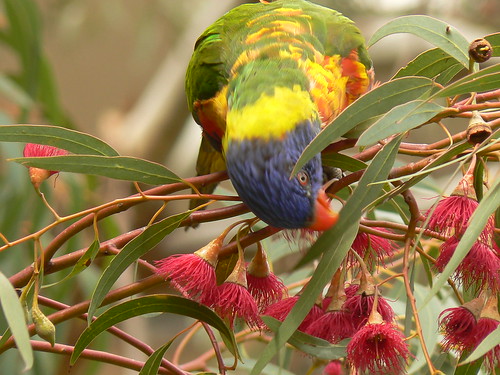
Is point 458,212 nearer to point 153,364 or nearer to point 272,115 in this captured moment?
point 272,115

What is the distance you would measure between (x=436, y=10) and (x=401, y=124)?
326cm

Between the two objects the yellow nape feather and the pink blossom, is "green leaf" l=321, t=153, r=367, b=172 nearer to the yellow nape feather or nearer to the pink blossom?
the yellow nape feather

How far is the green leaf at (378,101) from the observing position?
85 centimetres

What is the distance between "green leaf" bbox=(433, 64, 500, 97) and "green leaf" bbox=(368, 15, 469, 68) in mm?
62

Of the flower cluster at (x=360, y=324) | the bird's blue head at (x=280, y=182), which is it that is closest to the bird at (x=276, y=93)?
the bird's blue head at (x=280, y=182)

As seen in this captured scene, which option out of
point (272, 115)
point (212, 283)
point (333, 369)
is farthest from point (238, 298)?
point (333, 369)

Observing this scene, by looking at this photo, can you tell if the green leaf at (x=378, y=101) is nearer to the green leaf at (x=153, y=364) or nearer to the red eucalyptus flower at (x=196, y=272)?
the red eucalyptus flower at (x=196, y=272)

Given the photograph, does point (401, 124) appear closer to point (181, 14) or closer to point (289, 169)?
point (289, 169)

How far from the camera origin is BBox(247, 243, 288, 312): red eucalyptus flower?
1.04m

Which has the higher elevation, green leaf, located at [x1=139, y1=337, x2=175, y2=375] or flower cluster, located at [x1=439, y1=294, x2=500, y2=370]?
flower cluster, located at [x1=439, y1=294, x2=500, y2=370]

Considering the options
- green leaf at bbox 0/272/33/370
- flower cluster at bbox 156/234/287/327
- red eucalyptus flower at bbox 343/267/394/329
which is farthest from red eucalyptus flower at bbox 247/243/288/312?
green leaf at bbox 0/272/33/370

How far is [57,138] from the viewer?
98 centimetres

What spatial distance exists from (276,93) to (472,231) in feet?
1.34

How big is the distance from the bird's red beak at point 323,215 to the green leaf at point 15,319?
1.24ft
